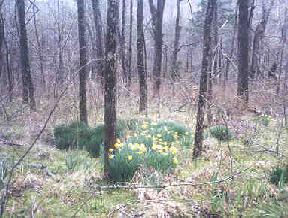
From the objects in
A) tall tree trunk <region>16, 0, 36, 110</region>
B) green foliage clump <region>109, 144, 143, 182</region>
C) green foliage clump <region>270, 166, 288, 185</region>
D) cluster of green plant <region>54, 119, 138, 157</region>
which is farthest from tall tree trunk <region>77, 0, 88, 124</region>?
green foliage clump <region>270, 166, 288, 185</region>

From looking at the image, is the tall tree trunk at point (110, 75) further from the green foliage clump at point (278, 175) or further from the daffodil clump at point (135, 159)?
the green foliage clump at point (278, 175)

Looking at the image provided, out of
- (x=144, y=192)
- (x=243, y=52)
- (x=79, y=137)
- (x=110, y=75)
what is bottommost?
(x=79, y=137)

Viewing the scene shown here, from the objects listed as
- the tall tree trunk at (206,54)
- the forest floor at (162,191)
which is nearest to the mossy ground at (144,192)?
the forest floor at (162,191)

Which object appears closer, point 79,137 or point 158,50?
point 79,137

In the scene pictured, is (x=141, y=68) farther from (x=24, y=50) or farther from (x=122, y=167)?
(x=122, y=167)

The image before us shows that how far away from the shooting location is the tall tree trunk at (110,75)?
5.14m

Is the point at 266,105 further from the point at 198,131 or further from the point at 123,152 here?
the point at 123,152

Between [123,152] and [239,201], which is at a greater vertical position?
[123,152]

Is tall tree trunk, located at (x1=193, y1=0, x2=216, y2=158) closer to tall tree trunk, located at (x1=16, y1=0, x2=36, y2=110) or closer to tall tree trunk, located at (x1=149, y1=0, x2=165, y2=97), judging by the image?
tall tree trunk, located at (x1=16, y1=0, x2=36, y2=110)

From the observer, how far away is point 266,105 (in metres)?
13.6

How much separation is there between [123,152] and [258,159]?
2.49 metres

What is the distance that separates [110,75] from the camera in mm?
5316

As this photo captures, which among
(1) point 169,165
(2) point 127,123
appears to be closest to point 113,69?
(1) point 169,165

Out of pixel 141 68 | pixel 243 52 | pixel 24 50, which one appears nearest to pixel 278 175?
pixel 141 68
